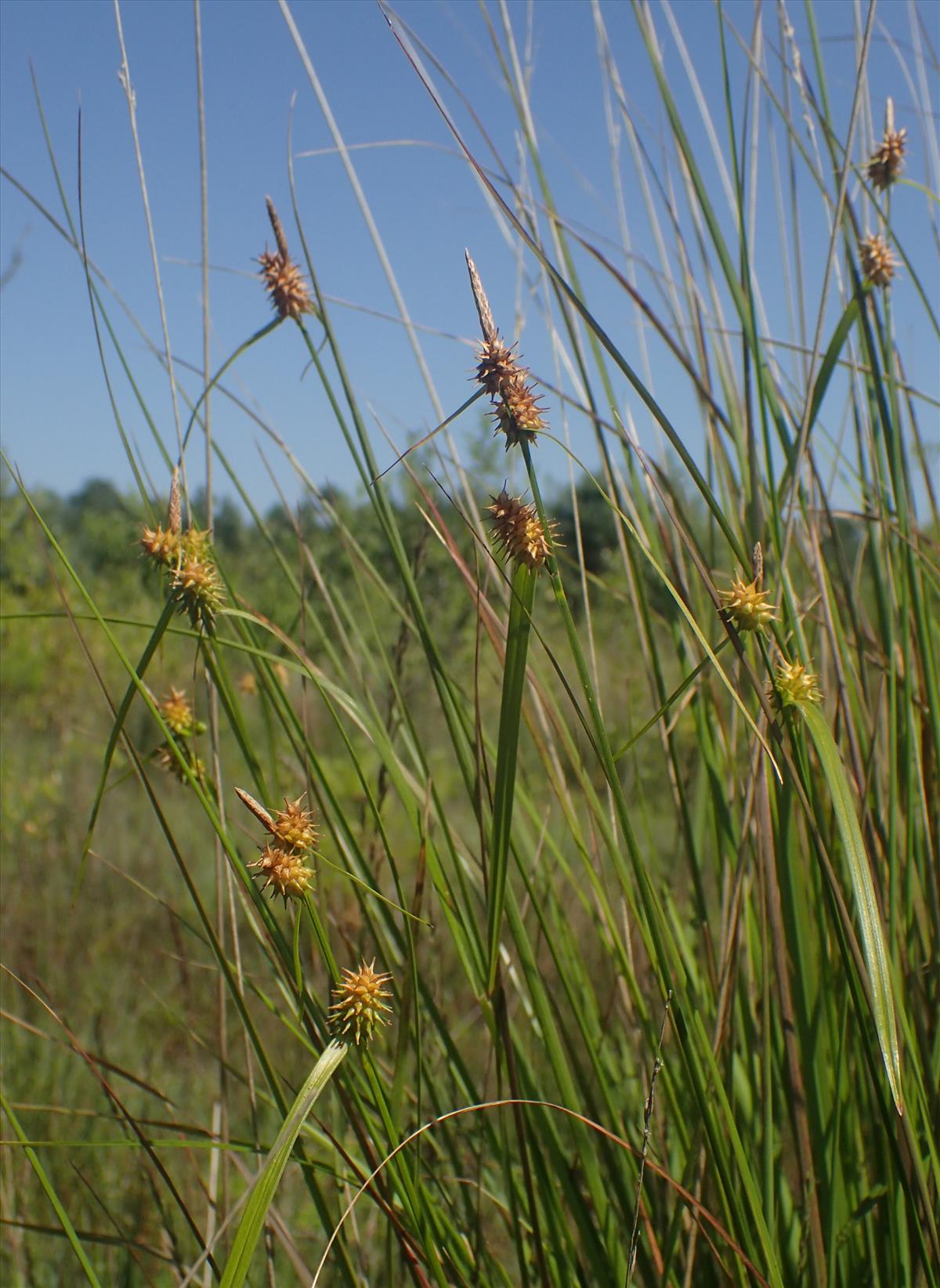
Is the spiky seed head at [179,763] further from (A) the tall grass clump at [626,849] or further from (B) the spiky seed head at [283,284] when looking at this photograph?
(B) the spiky seed head at [283,284]

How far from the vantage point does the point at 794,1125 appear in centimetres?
60

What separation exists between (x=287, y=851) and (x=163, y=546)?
188 mm

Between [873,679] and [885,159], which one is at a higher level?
[885,159]

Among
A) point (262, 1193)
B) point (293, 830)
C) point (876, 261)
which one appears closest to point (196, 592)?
point (293, 830)

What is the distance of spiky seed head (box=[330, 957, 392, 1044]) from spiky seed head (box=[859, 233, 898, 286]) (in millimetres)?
647

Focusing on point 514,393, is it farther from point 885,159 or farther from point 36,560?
point 36,560

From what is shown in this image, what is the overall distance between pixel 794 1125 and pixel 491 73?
3.17ft

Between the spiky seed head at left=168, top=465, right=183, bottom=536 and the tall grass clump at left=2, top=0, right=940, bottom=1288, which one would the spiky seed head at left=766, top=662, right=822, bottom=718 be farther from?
the spiky seed head at left=168, top=465, right=183, bottom=536

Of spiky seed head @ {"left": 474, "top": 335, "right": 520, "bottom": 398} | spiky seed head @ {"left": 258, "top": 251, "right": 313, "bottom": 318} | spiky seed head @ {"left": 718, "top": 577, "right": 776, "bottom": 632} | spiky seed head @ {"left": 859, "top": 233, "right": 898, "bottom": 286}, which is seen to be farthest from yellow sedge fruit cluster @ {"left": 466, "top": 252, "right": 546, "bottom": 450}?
spiky seed head @ {"left": 859, "top": 233, "right": 898, "bottom": 286}

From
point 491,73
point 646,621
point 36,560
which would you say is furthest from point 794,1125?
point 36,560

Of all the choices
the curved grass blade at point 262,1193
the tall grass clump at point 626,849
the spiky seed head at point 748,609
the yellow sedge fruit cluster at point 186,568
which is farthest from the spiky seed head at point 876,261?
the curved grass blade at point 262,1193

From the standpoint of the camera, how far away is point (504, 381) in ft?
1.20

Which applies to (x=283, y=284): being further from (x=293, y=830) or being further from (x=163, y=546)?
(x=293, y=830)

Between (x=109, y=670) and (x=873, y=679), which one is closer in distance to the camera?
(x=873, y=679)
